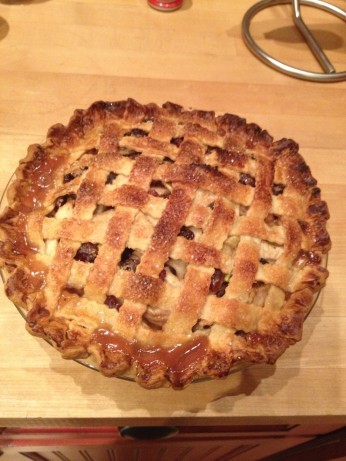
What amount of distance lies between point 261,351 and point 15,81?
110 centimetres

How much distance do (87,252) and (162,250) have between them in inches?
5.4

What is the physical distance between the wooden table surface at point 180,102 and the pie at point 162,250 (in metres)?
0.16

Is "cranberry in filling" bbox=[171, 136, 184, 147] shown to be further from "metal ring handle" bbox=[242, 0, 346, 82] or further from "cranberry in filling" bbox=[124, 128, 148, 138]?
"metal ring handle" bbox=[242, 0, 346, 82]

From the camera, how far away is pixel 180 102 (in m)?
1.35

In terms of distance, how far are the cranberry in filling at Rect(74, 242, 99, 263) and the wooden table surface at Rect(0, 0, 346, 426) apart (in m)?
0.23

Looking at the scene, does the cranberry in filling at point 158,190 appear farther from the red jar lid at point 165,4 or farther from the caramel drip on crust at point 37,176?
the red jar lid at point 165,4

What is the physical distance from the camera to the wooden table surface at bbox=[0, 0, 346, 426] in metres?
0.84

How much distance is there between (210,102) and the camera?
1360 millimetres

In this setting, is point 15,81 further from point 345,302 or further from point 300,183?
point 345,302

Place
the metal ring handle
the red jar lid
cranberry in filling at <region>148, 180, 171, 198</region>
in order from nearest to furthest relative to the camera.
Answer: cranberry in filling at <region>148, 180, 171, 198</region> < the metal ring handle < the red jar lid

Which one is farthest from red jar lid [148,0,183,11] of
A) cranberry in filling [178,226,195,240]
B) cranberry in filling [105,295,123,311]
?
cranberry in filling [105,295,123,311]

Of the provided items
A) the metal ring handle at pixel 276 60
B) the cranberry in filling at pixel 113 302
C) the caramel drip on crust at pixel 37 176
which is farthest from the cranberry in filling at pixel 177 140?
the metal ring handle at pixel 276 60

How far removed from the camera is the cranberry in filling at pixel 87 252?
30.9 inches

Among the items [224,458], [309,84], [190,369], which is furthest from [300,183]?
[224,458]
